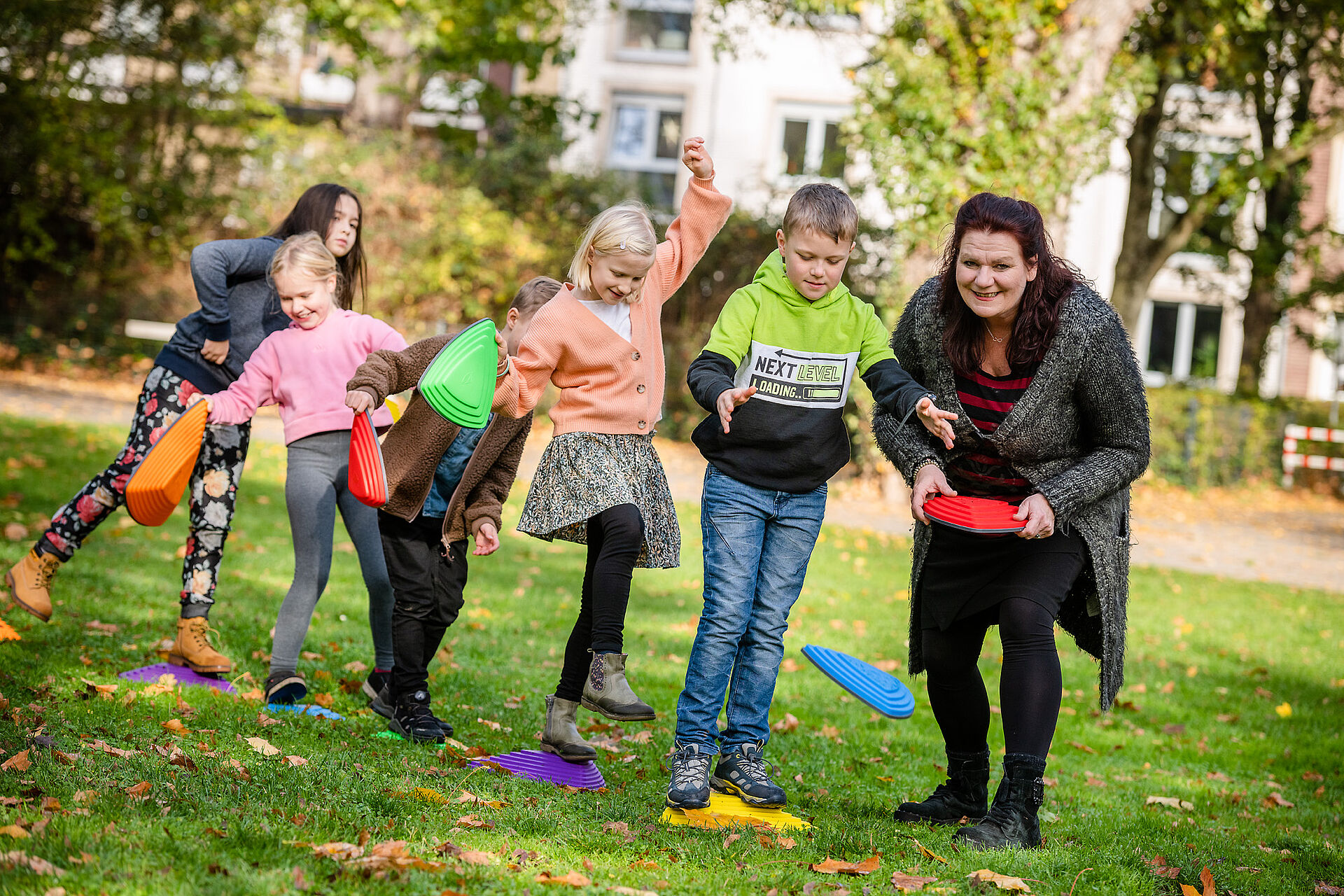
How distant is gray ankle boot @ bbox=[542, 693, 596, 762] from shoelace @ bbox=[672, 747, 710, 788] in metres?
0.39

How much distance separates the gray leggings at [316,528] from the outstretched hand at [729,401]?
1665 mm

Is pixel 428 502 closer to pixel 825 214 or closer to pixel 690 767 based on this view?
pixel 690 767

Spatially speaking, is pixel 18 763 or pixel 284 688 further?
pixel 284 688

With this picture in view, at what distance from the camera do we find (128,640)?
5.28m

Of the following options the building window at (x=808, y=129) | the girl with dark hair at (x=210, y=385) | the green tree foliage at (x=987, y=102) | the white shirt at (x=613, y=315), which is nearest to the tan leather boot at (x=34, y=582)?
the girl with dark hair at (x=210, y=385)

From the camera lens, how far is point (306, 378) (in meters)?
4.52

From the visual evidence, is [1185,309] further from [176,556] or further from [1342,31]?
[176,556]

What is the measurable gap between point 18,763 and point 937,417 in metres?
2.77

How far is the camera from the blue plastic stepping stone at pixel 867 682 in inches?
162

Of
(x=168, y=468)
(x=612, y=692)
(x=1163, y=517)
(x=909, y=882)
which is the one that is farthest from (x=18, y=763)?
(x=1163, y=517)

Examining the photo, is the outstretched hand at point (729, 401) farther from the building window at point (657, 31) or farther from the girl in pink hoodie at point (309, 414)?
the building window at point (657, 31)

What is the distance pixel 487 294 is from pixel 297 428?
13133 millimetres

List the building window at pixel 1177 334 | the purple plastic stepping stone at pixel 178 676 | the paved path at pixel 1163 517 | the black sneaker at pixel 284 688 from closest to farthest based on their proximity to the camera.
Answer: the black sneaker at pixel 284 688, the purple plastic stepping stone at pixel 178 676, the paved path at pixel 1163 517, the building window at pixel 1177 334

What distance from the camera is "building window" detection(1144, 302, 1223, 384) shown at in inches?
1093
